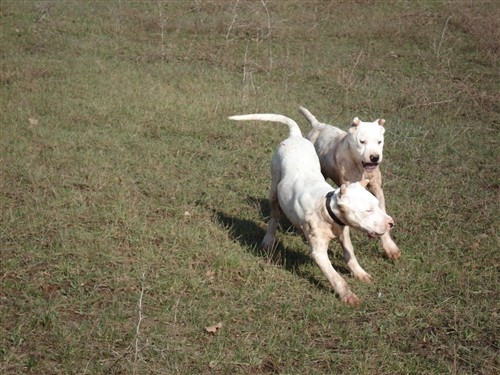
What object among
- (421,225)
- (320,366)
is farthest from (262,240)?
(320,366)

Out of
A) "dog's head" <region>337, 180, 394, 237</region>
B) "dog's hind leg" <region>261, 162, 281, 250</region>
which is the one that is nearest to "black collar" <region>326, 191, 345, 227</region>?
"dog's head" <region>337, 180, 394, 237</region>

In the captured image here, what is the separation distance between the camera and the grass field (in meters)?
4.54

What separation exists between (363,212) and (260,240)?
148 centimetres

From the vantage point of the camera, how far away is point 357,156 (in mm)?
6301

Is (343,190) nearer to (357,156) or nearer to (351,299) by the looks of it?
(351,299)

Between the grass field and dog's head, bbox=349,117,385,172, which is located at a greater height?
dog's head, bbox=349,117,385,172

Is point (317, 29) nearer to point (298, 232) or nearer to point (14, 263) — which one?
point (298, 232)

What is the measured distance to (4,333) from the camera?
450cm

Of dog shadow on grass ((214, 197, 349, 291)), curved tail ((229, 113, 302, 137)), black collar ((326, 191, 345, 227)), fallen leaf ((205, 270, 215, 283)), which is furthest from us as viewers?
curved tail ((229, 113, 302, 137))

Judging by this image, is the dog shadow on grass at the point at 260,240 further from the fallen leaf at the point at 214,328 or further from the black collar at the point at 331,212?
the fallen leaf at the point at 214,328

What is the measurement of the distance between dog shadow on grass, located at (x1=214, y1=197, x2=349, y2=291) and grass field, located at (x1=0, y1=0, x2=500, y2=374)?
0.03m

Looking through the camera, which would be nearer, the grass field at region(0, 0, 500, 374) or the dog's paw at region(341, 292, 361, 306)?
the grass field at region(0, 0, 500, 374)

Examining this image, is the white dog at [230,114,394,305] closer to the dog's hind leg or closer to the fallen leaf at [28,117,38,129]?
the dog's hind leg

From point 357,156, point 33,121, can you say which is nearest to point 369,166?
point 357,156
